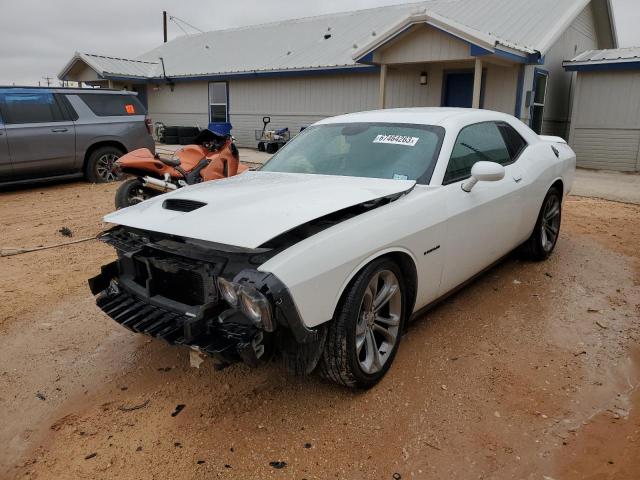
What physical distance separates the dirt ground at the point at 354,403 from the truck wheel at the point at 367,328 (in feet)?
0.55

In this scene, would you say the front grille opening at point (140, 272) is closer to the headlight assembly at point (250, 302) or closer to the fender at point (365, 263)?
the headlight assembly at point (250, 302)

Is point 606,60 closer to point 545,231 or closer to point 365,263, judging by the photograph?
point 545,231

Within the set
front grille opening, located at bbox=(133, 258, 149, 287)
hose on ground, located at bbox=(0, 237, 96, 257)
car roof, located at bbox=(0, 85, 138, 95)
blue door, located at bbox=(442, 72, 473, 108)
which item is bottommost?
hose on ground, located at bbox=(0, 237, 96, 257)

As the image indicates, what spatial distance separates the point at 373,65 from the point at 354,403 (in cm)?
1143

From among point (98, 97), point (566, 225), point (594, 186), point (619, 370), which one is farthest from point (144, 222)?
point (594, 186)

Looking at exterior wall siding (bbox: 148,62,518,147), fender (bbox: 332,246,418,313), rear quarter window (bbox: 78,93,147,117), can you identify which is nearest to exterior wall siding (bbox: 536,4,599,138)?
exterior wall siding (bbox: 148,62,518,147)

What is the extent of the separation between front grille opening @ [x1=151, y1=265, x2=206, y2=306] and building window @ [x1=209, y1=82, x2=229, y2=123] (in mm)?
17006

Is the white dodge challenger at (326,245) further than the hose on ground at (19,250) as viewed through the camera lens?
No

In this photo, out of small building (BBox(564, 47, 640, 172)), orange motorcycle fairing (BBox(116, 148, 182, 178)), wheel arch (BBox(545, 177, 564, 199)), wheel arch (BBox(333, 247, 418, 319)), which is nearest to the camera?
wheel arch (BBox(333, 247, 418, 319))

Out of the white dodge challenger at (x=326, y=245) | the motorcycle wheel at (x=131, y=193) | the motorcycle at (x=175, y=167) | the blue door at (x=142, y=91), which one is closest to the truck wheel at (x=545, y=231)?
the white dodge challenger at (x=326, y=245)

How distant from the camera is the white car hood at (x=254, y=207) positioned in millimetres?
2578

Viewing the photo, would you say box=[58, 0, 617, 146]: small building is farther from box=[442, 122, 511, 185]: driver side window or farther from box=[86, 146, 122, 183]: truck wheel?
box=[442, 122, 511, 185]: driver side window

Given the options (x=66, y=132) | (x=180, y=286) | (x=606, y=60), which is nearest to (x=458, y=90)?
(x=606, y=60)

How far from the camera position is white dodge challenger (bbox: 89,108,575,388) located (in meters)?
2.48
